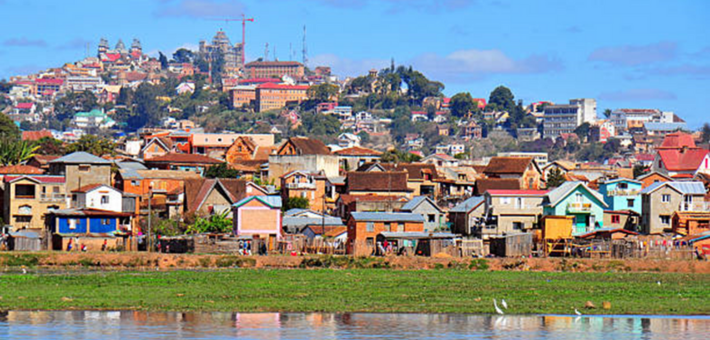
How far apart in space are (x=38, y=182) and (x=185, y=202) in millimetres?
10495

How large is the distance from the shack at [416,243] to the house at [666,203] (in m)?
15.4

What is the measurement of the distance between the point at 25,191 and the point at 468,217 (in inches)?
1134

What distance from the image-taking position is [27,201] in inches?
2977

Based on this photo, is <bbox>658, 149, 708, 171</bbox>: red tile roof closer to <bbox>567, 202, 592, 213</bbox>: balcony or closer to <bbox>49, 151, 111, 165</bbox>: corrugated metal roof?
<bbox>567, 202, 592, 213</bbox>: balcony

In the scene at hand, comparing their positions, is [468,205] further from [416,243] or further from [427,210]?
[416,243]

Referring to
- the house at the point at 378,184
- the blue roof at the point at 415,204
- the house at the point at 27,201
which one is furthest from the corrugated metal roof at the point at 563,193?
the house at the point at 27,201

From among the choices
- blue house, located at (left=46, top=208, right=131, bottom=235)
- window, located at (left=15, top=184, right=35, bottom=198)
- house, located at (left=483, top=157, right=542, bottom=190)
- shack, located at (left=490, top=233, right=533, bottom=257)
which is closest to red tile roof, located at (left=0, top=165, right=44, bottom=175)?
window, located at (left=15, top=184, right=35, bottom=198)

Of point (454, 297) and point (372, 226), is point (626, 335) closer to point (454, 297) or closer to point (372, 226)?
point (454, 297)

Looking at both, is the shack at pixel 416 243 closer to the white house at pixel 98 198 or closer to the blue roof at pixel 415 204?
the blue roof at pixel 415 204

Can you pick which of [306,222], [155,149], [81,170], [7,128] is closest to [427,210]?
[306,222]

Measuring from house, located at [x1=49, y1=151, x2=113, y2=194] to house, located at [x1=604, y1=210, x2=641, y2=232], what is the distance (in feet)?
115

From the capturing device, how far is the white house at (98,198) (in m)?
76.8

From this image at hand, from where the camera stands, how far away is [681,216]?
75.2 m

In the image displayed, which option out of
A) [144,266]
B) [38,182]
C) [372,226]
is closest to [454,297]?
[144,266]
